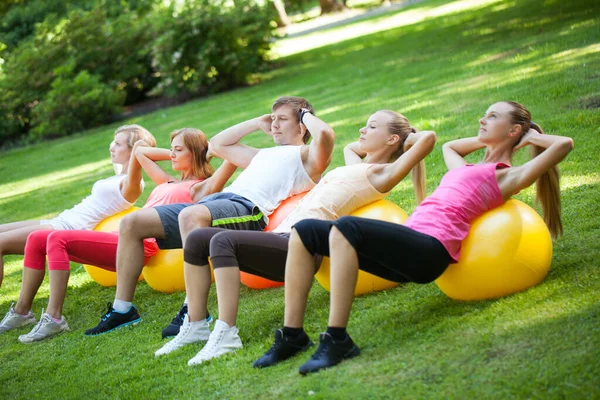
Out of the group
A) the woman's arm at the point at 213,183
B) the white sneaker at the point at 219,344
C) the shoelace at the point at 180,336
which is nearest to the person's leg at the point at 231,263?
the white sneaker at the point at 219,344

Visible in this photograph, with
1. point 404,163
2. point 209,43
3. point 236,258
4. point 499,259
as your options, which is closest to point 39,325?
point 236,258

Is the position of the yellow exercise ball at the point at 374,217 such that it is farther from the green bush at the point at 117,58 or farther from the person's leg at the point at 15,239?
the green bush at the point at 117,58

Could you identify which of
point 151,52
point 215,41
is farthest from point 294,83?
point 151,52

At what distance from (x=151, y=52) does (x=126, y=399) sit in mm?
14754

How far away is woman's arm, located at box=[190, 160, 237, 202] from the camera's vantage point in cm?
607

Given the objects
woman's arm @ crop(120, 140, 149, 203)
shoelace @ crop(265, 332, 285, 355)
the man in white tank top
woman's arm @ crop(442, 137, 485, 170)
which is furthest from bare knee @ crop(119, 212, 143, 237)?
woman's arm @ crop(442, 137, 485, 170)

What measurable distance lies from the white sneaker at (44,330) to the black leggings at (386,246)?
2.69 meters

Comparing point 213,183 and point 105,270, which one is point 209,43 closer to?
point 105,270

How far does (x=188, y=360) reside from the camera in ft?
15.5

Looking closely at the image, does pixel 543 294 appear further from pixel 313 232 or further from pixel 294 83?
pixel 294 83

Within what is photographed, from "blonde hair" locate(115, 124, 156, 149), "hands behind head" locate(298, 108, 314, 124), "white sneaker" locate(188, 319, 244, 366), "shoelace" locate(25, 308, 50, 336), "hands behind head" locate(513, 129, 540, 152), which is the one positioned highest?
"hands behind head" locate(298, 108, 314, 124)

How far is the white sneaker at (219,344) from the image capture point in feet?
15.1

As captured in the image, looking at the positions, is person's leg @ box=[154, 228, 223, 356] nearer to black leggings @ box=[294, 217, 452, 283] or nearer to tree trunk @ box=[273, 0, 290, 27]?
black leggings @ box=[294, 217, 452, 283]

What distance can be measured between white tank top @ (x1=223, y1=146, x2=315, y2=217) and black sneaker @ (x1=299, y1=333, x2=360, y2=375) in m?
1.72
